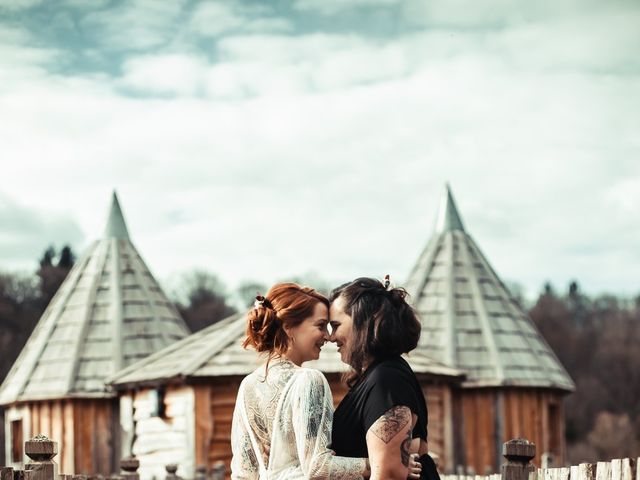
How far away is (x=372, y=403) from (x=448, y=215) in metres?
21.0

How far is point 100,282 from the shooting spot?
25.2 m

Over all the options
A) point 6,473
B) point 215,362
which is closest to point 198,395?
point 215,362

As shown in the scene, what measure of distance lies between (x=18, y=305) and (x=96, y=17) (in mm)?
17070

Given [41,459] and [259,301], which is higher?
[259,301]

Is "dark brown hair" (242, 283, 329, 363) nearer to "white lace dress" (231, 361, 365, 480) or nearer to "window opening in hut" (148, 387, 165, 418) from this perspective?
"white lace dress" (231, 361, 365, 480)

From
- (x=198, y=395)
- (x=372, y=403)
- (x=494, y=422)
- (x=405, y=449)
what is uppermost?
(x=372, y=403)

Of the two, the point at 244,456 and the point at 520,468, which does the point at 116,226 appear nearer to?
the point at 520,468

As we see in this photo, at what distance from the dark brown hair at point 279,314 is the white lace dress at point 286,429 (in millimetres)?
96

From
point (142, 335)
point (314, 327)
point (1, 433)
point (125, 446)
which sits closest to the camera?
point (314, 327)

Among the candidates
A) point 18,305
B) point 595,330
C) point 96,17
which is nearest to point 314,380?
point 96,17

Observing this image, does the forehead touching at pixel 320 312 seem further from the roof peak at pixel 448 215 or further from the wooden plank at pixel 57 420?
the roof peak at pixel 448 215

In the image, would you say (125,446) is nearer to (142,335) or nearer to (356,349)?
(142,335)

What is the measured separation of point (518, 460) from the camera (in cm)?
699

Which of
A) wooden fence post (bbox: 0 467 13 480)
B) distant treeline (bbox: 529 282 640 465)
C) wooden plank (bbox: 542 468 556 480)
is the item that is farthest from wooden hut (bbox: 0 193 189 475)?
distant treeline (bbox: 529 282 640 465)
